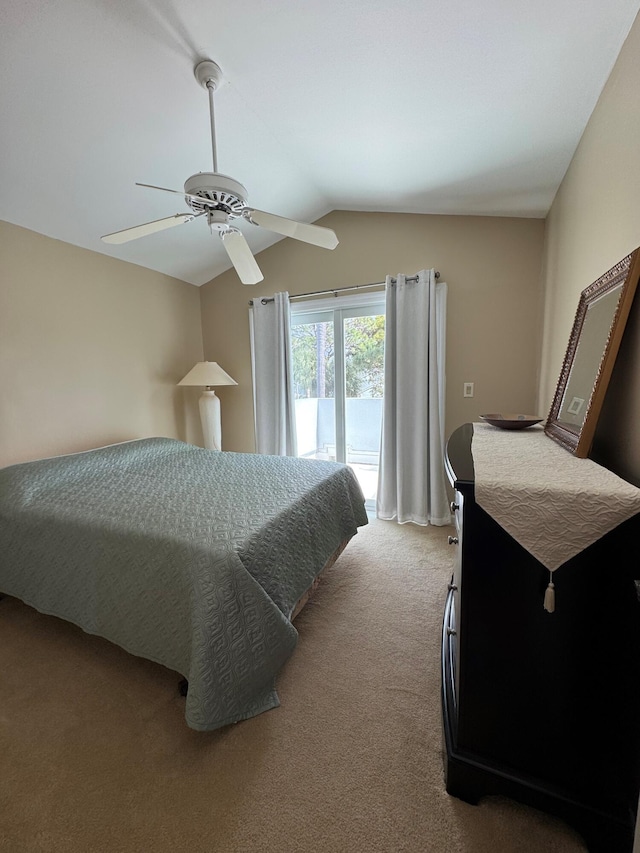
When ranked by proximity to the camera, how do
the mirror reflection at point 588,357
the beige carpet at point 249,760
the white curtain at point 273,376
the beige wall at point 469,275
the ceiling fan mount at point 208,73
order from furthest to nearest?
the white curtain at point 273,376
the beige wall at point 469,275
the ceiling fan mount at point 208,73
the mirror reflection at point 588,357
the beige carpet at point 249,760

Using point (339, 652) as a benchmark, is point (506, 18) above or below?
above

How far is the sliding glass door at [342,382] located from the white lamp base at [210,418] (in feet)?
2.58

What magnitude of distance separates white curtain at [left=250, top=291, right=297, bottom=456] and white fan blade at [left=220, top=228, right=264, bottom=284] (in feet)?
4.19

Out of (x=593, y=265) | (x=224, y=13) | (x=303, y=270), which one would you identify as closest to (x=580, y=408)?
(x=593, y=265)

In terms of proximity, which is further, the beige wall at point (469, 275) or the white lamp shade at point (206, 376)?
the white lamp shade at point (206, 376)

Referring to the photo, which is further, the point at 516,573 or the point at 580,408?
the point at 580,408

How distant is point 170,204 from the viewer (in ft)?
7.71

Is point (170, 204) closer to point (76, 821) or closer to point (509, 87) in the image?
point (509, 87)

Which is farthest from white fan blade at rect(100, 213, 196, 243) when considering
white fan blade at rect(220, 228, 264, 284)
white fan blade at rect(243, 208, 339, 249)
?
white fan blade at rect(243, 208, 339, 249)

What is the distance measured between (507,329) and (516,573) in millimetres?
2270

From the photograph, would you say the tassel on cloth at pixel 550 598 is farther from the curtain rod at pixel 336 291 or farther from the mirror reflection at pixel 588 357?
the curtain rod at pixel 336 291

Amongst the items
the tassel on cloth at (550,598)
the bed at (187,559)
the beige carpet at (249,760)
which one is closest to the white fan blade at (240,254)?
the bed at (187,559)

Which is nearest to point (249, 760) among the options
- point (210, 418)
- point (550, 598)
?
point (550, 598)

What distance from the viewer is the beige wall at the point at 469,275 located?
254 cm
